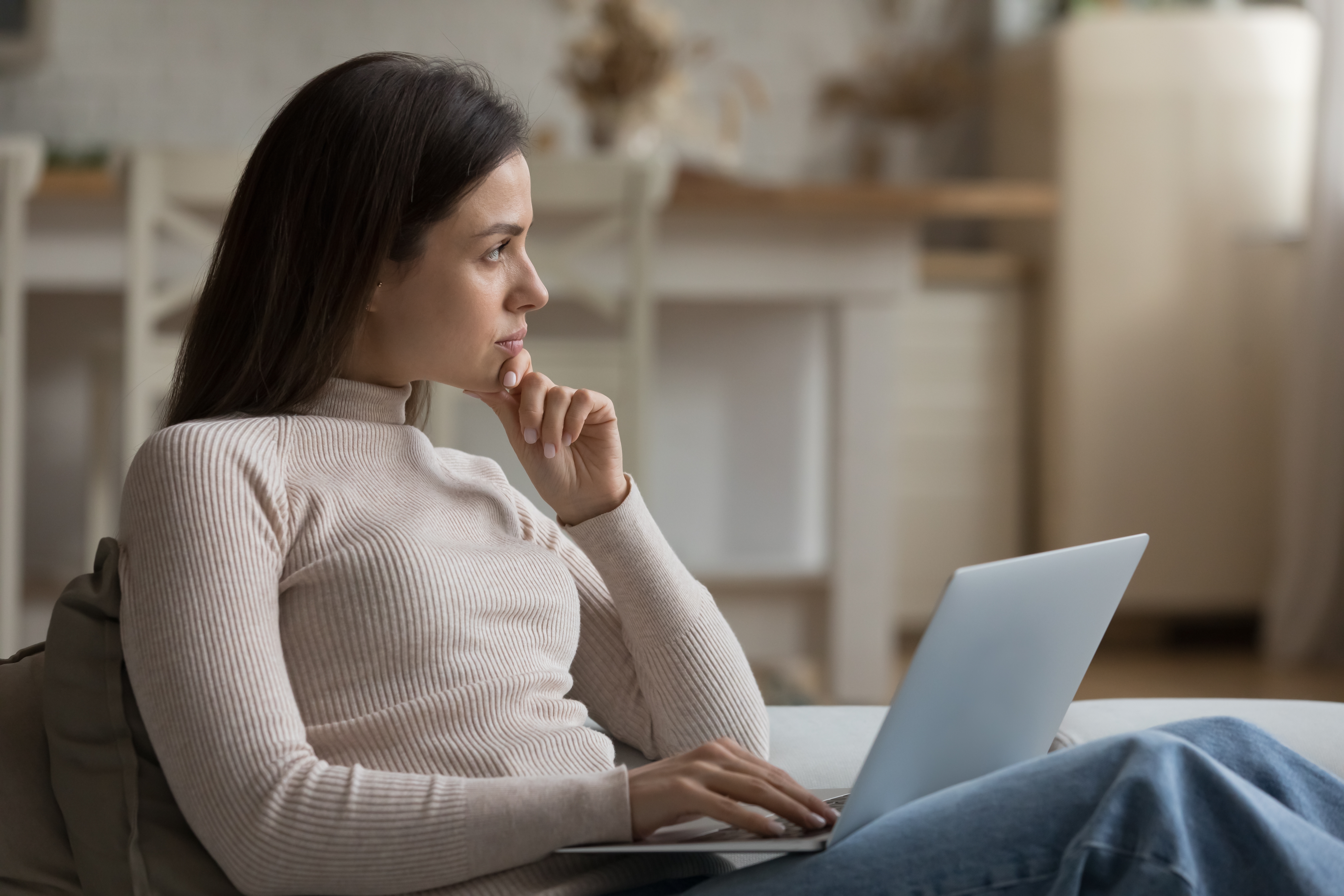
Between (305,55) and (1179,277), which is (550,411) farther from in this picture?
(305,55)

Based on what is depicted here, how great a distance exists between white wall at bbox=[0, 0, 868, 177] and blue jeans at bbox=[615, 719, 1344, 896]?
10.6ft

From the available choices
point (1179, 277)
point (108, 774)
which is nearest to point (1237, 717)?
point (108, 774)

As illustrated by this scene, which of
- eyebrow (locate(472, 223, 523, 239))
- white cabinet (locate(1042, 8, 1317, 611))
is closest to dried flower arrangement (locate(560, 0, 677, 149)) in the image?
white cabinet (locate(1042, 8, 1317, 611))

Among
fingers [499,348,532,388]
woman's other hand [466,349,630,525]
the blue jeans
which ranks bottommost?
the blue jeans

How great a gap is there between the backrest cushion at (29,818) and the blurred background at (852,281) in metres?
1.21

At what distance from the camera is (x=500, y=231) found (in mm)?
933

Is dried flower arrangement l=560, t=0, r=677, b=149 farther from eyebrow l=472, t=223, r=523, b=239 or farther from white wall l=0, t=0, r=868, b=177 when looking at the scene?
eyebrow l=472, t=223, r=523, b=239

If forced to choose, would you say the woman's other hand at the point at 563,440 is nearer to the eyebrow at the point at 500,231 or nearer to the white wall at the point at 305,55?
the eyebrow at the point at 500,231

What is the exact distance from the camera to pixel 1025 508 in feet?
12.0

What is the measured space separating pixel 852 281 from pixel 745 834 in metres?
1.89

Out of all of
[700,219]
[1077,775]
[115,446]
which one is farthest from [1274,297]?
[1077,775]

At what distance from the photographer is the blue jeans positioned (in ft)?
2.39

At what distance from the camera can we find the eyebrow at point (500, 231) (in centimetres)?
92

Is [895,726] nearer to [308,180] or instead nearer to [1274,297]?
[308,180]
